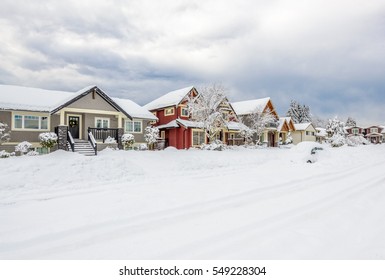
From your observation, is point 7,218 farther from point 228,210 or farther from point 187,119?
point 187,119

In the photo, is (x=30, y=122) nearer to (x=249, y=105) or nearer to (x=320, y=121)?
(x=249, y=105)

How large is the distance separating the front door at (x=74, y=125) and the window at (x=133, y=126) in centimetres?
468

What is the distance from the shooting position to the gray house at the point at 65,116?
20.0 meters

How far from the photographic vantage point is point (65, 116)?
898 inches

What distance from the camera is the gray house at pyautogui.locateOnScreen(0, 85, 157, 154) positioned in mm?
19984

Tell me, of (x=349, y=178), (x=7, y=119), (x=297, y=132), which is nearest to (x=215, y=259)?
(x=349, y=178)

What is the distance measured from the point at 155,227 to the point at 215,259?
1915 mm

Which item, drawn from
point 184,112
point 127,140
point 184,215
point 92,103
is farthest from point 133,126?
point 184,215

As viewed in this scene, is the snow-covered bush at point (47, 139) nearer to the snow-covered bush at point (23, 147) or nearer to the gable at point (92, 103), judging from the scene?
the snow-covered bush at point (23, 147)

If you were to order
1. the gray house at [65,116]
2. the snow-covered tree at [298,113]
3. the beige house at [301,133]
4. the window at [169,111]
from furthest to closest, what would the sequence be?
the snow-covered tree at [298,113] → the beige house at [301,133] → the window at [169,111] → the gray house at [65,116]

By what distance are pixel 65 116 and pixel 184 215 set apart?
20.3m

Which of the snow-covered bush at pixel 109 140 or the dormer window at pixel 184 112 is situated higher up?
the dormer window at pixel 184 112

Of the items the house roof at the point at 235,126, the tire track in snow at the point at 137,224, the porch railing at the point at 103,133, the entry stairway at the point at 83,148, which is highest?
the house roof at the point at 235,126

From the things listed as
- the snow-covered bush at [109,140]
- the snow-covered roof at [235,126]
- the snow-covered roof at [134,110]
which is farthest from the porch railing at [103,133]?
the snow-covered roof at [235,126]
